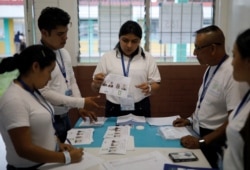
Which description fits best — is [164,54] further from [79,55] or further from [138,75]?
[138,75]

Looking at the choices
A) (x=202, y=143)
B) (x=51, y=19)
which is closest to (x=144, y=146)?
(x=202, y=143)

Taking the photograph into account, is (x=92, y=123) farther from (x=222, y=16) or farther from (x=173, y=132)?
(x=222, y=16)

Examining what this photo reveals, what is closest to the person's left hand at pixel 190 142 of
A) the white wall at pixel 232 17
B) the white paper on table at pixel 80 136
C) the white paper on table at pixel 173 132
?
the white paper on table at pixel 173 132

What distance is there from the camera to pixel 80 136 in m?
1.90

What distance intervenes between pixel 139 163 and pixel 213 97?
0.65 meters

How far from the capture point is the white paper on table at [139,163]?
1.45 m

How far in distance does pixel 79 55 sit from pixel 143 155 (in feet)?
7.79

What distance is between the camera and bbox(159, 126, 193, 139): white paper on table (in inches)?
73.6

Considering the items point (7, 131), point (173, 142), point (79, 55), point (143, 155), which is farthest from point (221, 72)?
point (79, 55)

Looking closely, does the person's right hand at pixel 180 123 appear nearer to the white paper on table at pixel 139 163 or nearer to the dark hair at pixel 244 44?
the white paper on table at pixel 139 163

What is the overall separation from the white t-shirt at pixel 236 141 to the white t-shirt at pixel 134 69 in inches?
48.5

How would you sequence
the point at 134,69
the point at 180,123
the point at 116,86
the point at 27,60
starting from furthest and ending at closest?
the point at 134,69
the point at 116,86
the point at 180,123
the point at 27,60

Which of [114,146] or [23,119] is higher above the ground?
[23,119]

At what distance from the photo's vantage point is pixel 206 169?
1.41m
